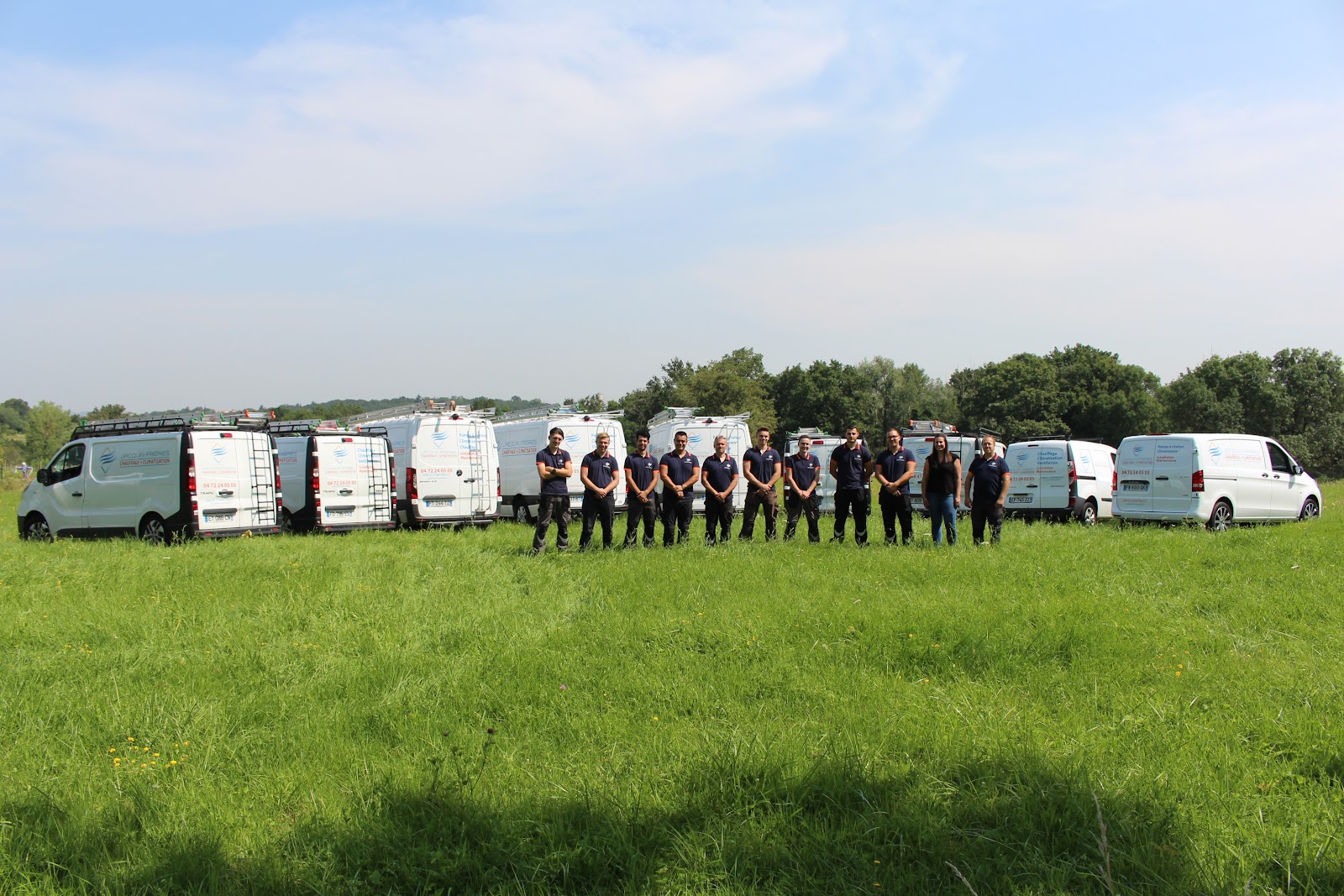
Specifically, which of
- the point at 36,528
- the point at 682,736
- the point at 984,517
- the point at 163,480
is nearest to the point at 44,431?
the point at 36,528

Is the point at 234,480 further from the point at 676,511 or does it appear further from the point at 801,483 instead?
the point at 801,483

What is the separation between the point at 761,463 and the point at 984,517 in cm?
321

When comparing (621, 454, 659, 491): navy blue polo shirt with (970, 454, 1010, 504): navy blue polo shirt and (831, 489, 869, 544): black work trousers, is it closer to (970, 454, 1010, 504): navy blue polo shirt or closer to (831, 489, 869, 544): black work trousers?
(831, 489, 869, 544): black work trousers

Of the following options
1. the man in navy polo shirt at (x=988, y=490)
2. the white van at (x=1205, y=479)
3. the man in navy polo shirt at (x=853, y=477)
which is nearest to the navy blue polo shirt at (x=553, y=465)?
the man in navy polo shirt at (x=853, y=477)

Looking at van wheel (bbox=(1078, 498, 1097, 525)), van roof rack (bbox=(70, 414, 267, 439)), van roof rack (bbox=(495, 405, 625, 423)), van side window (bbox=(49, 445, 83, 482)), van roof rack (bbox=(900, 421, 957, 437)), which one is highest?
van roof rack (bbox=(495, 405, 625, 423))

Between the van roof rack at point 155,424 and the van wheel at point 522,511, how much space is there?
231 inches

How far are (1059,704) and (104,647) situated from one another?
272 inches

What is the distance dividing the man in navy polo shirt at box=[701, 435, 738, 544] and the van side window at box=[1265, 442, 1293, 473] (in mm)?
10859

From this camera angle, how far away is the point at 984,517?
40.6 feet

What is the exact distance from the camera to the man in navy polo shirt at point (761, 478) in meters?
13.5

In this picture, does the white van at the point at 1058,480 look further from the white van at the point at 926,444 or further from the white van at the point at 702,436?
the white van at the point at 702,436

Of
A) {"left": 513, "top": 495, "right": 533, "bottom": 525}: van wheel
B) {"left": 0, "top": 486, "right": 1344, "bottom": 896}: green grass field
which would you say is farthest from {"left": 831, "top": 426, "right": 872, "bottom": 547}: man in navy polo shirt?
{"left": 513, "top": 495, "right": 533, "bottom": 525}: van wheel

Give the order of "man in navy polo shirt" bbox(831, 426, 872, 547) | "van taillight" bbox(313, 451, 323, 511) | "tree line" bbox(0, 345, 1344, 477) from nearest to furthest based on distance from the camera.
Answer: "man in navy polo shirt" bbox(831, 426, 872, 547)
"van taillight" bbox(313, 451, 323, 511)
"tree line" bbox(0, 345, 1344, 477)

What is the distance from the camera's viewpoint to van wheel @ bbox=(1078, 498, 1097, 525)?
18.4 m
